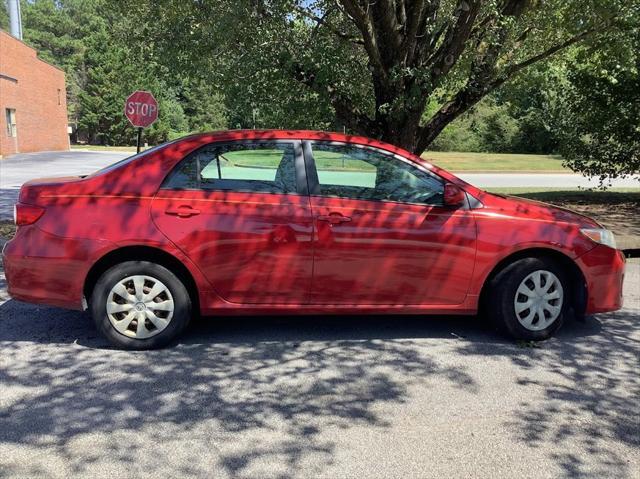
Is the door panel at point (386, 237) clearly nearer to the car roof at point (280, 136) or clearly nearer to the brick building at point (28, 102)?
the car roof at point (280, 136)

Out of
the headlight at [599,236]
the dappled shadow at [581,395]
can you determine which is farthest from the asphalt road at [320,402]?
the headlight at [599,236]

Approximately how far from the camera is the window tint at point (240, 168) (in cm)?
450

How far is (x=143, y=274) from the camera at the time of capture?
436cm

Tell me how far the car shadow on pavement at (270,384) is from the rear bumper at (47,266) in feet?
1.41

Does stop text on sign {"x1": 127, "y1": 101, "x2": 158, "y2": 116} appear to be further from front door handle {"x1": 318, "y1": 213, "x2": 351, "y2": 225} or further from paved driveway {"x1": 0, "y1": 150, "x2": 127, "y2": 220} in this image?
front door handle {"x1": 318, "y1": 213, "x2": 351, "y2": 225}

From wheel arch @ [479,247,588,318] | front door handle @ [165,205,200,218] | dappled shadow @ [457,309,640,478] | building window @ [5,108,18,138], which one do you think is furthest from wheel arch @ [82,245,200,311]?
building window @ [5,108,18,138]

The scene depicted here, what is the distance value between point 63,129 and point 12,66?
31.6 ft

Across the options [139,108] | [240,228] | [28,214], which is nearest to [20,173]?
[139,108]

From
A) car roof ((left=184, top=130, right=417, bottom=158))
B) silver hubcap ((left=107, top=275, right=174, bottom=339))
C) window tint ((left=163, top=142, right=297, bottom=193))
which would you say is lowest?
silver hubcap ((left=107, top=275, right=174, bottom=339))

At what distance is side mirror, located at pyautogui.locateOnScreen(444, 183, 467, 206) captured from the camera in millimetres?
4504

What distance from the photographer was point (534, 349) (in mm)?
4598

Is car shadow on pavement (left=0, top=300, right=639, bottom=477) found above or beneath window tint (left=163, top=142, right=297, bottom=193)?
beneath

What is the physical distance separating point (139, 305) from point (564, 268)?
11.2 feet

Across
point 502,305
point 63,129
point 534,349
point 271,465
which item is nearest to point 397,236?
point 502,305
